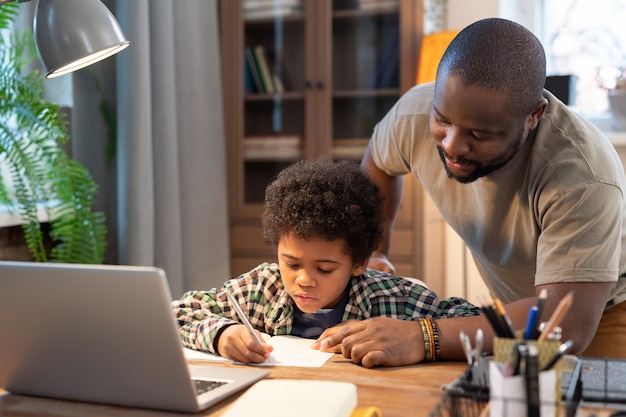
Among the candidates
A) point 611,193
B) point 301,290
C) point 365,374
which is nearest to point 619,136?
point 611,193

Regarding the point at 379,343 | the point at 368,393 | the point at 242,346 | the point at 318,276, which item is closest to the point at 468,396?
the point at 368,393

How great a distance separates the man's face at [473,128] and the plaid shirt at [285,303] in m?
0.24

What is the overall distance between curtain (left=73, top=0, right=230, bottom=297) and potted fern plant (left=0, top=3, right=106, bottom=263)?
223 millimetres

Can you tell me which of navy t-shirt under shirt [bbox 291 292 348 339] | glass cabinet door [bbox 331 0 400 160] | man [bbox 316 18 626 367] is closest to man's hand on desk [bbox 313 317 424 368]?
man [bbox 316 18 626 367]

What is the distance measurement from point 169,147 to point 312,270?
1608mm

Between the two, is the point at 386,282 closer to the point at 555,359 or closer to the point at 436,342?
the point at 436,342

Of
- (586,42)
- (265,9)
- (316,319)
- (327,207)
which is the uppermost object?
(265,9)

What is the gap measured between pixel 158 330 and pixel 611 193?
89 centimetres

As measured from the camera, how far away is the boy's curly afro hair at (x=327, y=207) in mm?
1484

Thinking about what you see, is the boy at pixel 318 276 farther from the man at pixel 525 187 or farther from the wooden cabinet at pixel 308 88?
the wooden cabinet at pixel 308 88

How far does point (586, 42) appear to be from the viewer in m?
3.42

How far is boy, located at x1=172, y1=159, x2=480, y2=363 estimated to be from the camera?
4.81 feet

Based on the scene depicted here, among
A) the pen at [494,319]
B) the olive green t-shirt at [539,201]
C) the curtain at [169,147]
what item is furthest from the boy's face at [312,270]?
the curtain at [169,147]

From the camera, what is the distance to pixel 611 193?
1424mm
